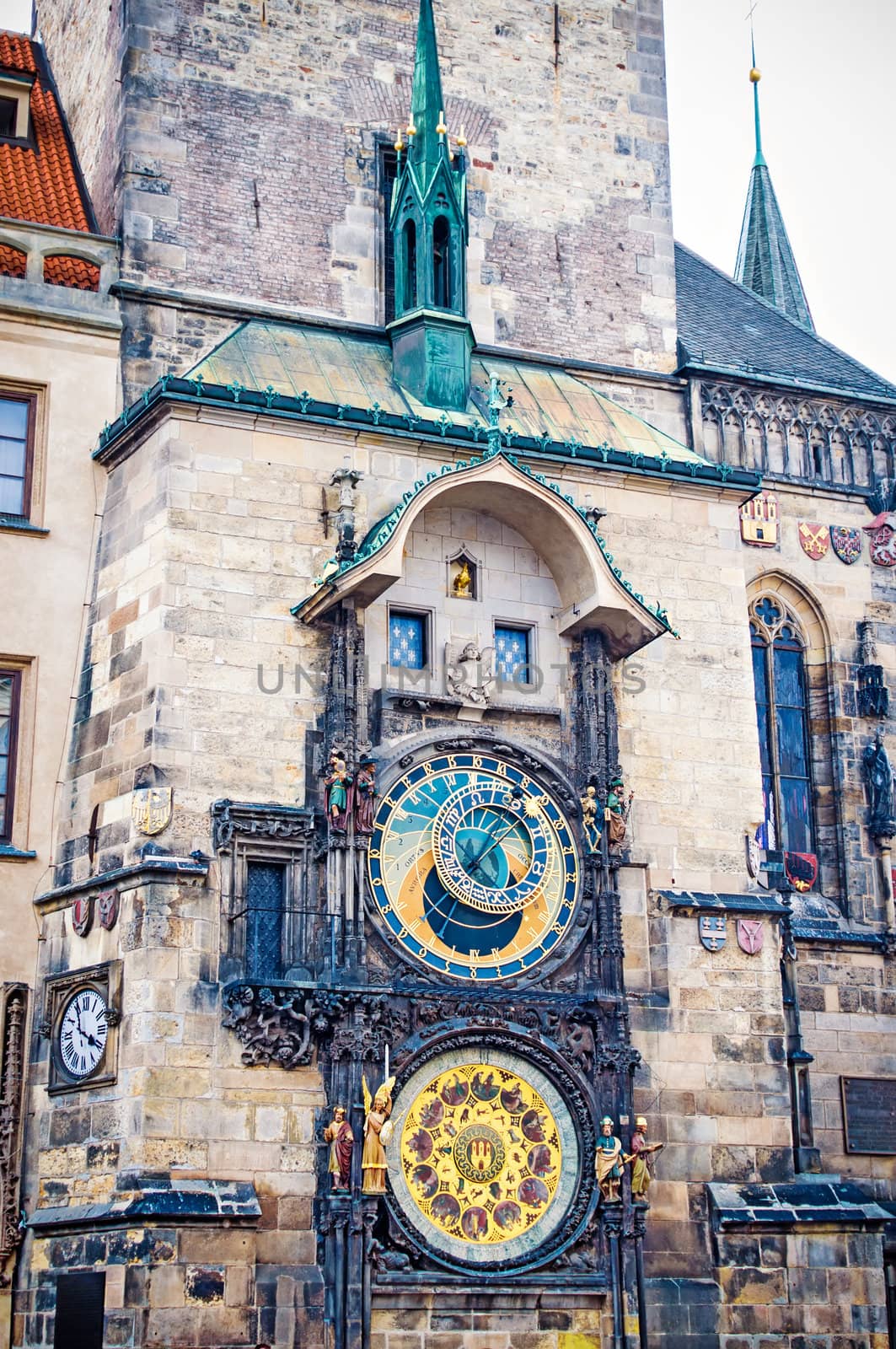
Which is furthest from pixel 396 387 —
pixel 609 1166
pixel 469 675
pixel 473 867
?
pixel 609 1166

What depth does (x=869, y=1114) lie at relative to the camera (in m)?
22.0

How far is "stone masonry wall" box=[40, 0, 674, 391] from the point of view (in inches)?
858

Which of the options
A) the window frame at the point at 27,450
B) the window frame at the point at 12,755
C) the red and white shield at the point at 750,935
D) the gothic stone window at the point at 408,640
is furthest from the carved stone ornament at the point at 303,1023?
the window frame at the point at 27,450

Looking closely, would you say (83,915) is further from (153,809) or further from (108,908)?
(153,809)

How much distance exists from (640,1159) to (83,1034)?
4863 millimetres

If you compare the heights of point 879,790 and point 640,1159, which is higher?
point 879,790

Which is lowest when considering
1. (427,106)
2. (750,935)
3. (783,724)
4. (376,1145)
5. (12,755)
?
(376,1145)

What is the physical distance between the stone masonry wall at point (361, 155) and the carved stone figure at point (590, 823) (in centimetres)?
584

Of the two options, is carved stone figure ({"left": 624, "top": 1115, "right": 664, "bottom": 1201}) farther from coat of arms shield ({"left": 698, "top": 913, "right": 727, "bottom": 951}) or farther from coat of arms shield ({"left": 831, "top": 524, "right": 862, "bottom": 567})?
coat of arms shield ({"left": 831, "top": 524, "right": 862, "bottom": 567})

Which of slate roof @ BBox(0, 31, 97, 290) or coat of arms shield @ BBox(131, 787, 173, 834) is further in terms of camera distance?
slate roof @ BBox(0, 31, 97, 290)

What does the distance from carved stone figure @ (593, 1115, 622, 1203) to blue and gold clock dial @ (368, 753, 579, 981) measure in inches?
64.1

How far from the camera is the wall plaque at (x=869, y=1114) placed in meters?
21.8

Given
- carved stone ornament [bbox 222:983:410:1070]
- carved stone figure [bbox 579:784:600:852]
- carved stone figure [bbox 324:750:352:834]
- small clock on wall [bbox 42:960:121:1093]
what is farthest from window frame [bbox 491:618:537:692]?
small clock on wall [bbox 42:960:121:1093]

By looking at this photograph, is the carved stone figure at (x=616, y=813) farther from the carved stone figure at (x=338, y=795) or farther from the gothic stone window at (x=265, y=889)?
the gothic stone window at (x=265, y=889)
